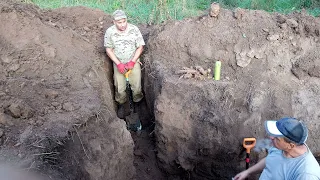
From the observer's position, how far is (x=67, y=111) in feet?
13.7

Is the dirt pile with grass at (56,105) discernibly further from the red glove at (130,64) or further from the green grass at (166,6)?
the green grass at (166,6)

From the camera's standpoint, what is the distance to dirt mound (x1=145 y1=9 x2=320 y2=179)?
497 cm

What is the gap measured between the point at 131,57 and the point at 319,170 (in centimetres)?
383

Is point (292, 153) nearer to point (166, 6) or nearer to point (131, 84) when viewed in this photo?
point (131, 84)

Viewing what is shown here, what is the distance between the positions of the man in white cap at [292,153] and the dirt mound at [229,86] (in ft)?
6.18

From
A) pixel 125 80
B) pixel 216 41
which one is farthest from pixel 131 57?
pixel 216 41

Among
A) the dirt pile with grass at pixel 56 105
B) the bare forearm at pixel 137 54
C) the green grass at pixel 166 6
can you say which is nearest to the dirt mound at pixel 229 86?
the bare forearm at pixel 137 54

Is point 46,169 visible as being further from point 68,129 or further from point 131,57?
point 131,57

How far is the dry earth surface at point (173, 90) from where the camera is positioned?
13.7 ft

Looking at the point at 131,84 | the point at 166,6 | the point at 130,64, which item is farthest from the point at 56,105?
the point at 166,6

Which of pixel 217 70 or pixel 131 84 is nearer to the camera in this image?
pixel 217 70

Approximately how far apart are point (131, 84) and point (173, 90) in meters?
1.32

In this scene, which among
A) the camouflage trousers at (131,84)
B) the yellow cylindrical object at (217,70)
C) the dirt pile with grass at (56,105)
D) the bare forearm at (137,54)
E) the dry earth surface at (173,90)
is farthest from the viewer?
the camouflage trousers at (131,84)

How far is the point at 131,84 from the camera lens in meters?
6.21
